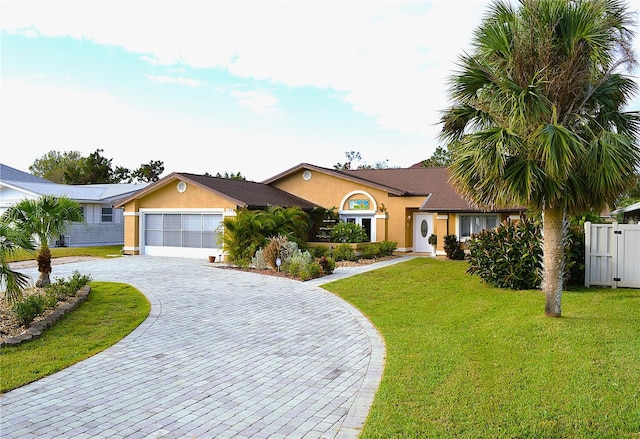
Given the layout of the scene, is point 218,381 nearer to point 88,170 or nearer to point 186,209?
point 186,209

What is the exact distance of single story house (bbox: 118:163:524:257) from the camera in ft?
76.2

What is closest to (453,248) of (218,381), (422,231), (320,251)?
(422,231)

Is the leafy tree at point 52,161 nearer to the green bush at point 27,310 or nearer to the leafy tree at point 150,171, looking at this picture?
the leafy tree at point 150,171

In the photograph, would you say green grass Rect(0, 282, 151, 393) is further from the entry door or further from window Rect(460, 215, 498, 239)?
the entry door

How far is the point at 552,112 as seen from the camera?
29.4ft

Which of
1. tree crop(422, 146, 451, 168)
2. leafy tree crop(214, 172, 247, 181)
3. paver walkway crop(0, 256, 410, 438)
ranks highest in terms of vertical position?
tree crop(422, 146, 451, 168)

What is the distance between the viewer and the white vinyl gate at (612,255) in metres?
12.5

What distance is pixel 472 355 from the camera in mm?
7062

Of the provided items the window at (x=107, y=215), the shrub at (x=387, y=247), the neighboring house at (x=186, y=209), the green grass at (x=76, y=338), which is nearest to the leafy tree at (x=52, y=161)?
the window at (x=107, y=215)

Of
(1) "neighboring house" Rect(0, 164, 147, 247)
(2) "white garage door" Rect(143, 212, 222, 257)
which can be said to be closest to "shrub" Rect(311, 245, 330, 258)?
(2) "white garage door" Rect(143, 212, 222, 257)

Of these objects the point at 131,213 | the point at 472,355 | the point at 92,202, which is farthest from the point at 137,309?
the point at 92,202

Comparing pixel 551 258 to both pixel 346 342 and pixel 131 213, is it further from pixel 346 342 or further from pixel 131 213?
pixel 131 213

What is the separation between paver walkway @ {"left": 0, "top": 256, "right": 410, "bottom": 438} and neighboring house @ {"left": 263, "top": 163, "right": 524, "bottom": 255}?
13721 millimetres

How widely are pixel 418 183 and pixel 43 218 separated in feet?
63.5
